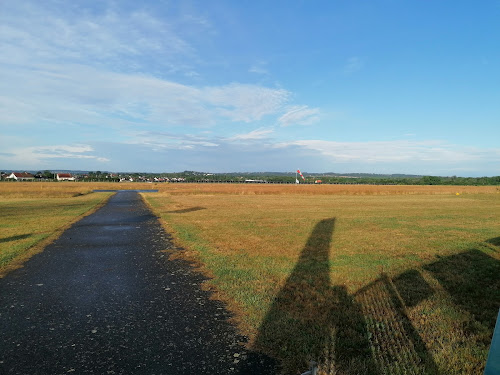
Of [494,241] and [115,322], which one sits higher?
[115,322]

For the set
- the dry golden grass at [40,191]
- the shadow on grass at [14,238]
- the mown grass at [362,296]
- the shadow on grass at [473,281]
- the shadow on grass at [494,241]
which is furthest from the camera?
the dry golden grass at [40,191]

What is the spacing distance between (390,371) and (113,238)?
13.3 metres

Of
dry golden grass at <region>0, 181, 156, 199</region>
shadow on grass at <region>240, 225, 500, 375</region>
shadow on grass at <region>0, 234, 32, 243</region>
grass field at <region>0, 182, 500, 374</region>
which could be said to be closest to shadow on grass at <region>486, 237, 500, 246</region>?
grass field at <region>0, 182, 500, 374</region>

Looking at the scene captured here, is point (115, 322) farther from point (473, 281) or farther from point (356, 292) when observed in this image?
point (473, 281)

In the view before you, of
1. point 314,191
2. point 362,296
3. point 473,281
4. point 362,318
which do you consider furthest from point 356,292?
point 314,191

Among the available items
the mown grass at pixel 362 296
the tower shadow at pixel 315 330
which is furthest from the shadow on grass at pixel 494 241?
the tower shadow at pixel 315 330

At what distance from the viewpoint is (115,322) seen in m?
Result: 5.61

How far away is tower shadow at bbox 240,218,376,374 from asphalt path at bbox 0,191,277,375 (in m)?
0.39

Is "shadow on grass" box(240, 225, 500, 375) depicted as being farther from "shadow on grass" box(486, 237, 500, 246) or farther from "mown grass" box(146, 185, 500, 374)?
"shadow on grass" box(486, 237, 500, 246)

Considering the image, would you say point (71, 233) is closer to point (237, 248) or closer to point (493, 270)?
point (237, 248)

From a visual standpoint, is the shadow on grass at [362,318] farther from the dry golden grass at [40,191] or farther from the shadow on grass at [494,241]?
the dry golden grass at [40,191]

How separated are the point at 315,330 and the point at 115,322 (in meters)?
3.58

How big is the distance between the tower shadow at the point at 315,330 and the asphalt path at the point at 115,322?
394mm

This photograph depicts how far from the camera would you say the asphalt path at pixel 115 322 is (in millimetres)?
4281
